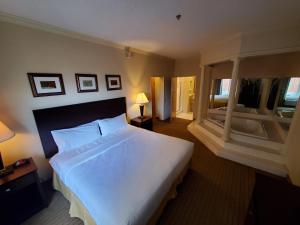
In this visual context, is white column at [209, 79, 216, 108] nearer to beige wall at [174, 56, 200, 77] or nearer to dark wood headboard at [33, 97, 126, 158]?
beige wall at [174, 56, 200, 77]

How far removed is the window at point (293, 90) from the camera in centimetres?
227

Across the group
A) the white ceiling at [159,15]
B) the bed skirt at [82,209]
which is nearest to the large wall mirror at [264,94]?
the white ceiling at [159,15]

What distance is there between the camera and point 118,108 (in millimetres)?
3076

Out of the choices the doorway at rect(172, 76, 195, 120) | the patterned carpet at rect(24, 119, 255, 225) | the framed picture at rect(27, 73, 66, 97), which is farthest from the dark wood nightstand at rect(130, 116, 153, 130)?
the doorway at rect(172, 76, 195, 120)

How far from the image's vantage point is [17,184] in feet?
4.64

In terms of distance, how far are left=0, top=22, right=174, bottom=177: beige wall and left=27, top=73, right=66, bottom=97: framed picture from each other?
6 centimetres

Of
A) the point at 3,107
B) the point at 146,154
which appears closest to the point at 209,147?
the point at 146,154

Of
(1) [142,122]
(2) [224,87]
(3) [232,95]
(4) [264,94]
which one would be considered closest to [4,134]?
(1) [142,122]

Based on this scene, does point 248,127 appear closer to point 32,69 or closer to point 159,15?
point 159,15

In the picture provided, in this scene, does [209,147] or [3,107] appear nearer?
[3,107]

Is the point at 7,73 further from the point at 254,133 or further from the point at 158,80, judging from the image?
the point at 254,133

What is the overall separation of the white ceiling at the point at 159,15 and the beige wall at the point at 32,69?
0.26 m

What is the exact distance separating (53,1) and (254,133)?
4.10 meters

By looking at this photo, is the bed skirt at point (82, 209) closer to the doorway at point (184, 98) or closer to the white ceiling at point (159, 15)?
the white ceiling at point (159, 15)
